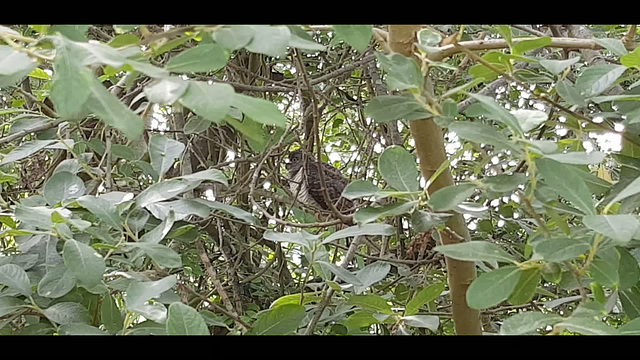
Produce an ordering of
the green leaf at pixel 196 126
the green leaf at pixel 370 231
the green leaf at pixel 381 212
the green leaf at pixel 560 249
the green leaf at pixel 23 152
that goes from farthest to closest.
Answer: the green leaf at pixel 196 126 < the green leaf at pixel 23 152 < the green leaf at pixel 370 231 < the green leaf at pixel 381 212 < the green leaf at pixel 560 249

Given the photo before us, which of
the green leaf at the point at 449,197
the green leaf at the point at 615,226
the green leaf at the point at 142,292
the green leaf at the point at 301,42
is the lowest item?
the green leaf at the point at 142,292

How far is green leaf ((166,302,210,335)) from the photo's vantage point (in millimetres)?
393

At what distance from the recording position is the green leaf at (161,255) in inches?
23.2

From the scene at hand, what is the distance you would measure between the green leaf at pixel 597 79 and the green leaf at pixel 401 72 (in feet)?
0.85

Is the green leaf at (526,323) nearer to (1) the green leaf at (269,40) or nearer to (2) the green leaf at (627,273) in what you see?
(2) the green leaf at (627,273)

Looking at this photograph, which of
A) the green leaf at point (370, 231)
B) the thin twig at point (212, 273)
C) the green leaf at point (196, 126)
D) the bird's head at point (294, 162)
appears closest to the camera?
the green leaf at point (370, 231)

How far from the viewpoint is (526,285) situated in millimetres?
528

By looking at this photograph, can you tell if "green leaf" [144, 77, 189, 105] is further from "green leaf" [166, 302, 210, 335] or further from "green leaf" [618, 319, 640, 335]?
"green leaf" [618, 319, 640, 335]

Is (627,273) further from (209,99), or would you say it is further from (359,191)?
(209,99)

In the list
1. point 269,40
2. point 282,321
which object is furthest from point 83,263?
point 269,40

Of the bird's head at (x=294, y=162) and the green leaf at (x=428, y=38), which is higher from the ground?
the green leaf at (x=428, y=38)

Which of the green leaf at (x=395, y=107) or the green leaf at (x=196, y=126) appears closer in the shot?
the green leaf at (x=395, y=107)

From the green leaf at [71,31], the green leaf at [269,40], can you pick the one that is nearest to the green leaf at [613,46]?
the green leaf at [269,40]
